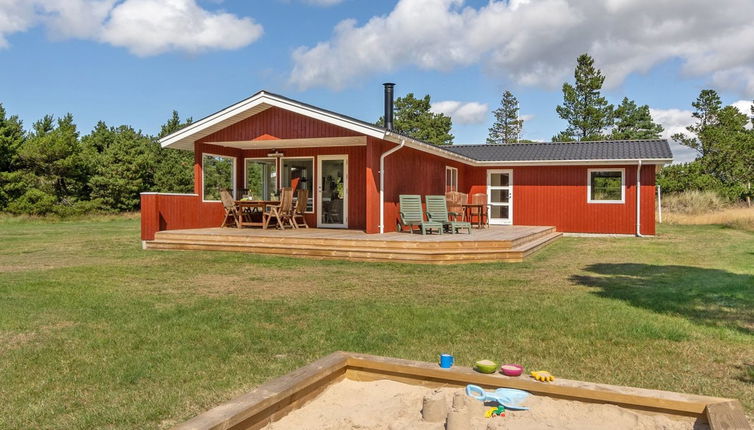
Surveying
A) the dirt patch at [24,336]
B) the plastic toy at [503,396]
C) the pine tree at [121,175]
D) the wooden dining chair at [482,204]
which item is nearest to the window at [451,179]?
the wooden dining chair at [482,204]

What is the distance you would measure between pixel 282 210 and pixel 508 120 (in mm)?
39769

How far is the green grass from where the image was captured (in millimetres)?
2908

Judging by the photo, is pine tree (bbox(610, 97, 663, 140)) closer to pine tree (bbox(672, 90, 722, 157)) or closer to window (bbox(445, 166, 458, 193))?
pine tree (bbox(672, 90, 722, 157))

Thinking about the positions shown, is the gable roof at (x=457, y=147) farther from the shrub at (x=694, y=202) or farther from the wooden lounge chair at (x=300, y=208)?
the shrub at (x=694, y=202)

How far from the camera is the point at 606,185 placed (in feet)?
50.1

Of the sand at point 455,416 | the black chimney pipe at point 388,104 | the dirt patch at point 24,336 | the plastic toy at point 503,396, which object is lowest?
the dirt patch at point 24,336

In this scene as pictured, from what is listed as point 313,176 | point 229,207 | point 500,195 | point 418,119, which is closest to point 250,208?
point 229,207

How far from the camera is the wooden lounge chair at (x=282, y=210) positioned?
1141 centimetres

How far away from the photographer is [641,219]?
1466 centimetres

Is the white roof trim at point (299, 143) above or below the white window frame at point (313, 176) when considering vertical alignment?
above

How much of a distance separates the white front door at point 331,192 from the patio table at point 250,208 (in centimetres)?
146

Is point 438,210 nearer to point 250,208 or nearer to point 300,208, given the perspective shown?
point 300,208

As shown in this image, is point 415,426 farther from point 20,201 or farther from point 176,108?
point 176,108

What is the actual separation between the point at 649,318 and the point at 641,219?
11.3 m
